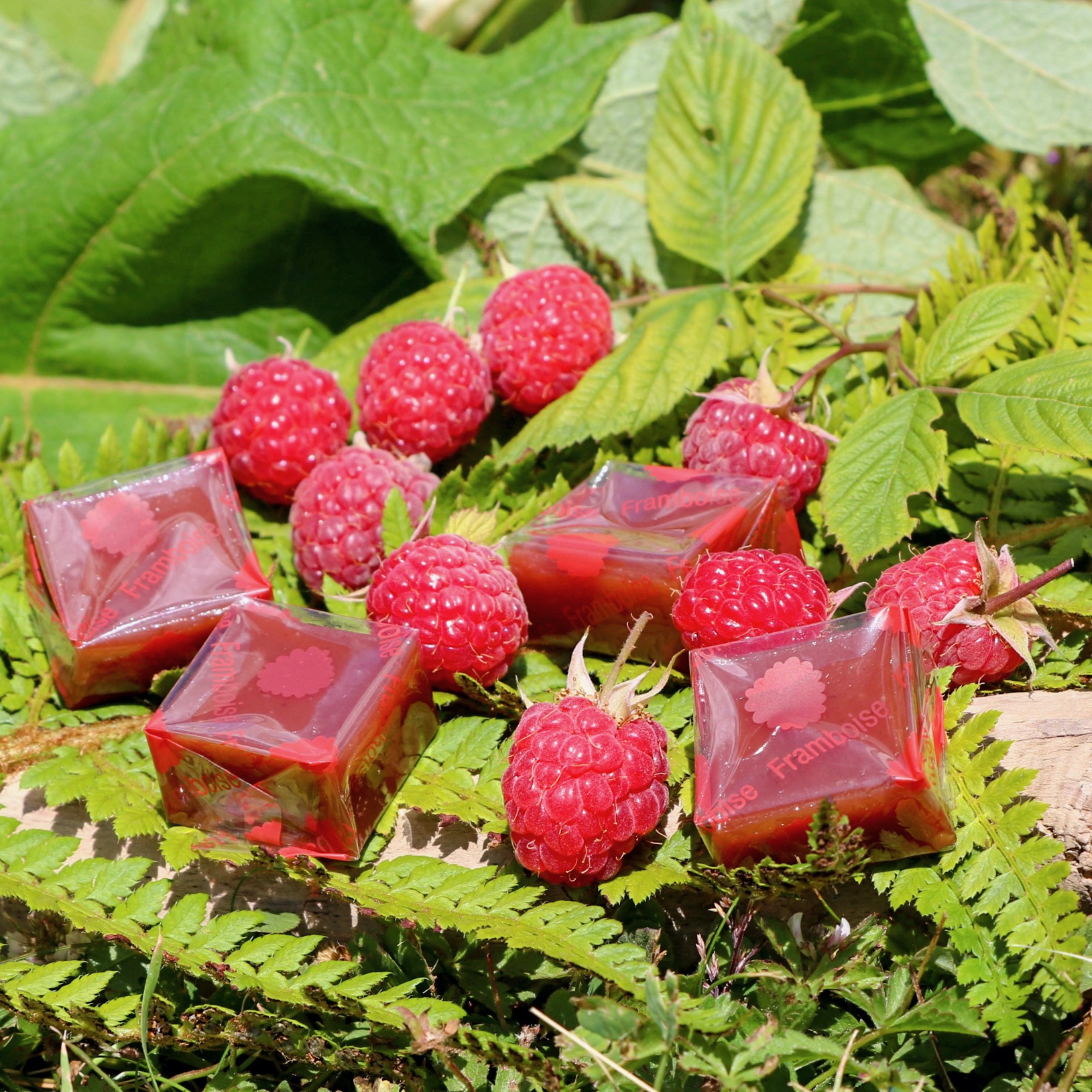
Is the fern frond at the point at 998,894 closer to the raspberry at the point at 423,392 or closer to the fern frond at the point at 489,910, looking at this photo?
the fern frond at the point at 489,910

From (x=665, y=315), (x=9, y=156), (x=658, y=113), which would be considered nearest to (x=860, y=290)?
(x=665, y=315)

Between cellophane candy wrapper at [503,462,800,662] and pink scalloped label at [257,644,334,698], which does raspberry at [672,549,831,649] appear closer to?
cellophane candy wrapper at [503,462,800,662]

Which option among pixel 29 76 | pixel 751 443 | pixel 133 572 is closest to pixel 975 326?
pixel 751 443

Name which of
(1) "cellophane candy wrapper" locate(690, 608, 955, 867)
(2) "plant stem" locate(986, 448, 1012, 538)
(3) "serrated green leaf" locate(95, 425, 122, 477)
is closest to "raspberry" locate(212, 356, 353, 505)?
(3) "serrated green leaf" locate(95, 425, 122, 477)

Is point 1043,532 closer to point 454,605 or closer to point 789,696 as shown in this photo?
point 789,696

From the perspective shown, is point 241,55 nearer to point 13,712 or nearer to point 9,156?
point 9,156
